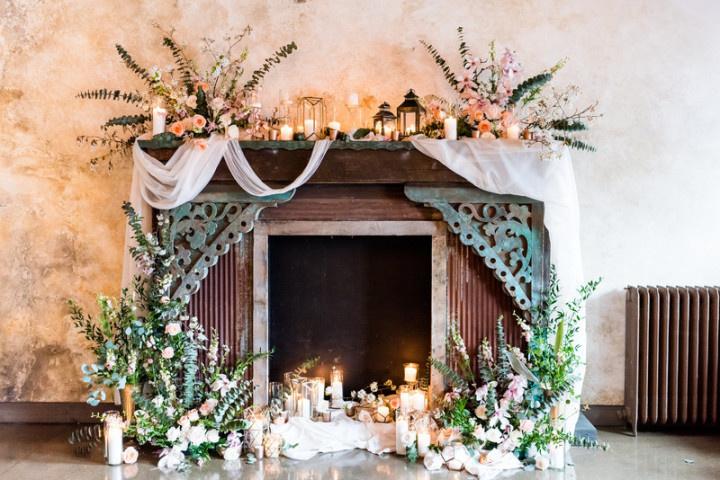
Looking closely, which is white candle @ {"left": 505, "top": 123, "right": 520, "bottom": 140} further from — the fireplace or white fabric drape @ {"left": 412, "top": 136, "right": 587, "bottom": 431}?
the fireplace

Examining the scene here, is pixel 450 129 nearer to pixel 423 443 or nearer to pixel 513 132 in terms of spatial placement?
pixel 513 132

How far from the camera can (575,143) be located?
4.77 m

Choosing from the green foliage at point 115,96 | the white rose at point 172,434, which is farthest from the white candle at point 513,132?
the white rose at point 172,434

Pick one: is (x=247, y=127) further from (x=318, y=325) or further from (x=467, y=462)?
(x=467, y=462)

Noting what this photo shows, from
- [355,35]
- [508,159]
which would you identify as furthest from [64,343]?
[508,159]

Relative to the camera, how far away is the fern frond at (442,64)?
4.86 meters

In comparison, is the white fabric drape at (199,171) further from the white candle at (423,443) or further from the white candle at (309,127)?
the white candle at (423,443)

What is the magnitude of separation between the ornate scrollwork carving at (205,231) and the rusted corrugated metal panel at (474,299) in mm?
1208

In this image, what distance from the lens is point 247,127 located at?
4.70 m

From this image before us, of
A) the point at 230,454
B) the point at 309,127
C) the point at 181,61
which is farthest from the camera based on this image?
the point at 181,61

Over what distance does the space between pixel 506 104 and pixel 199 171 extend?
195cm

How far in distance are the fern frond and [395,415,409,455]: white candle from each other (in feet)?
7.06

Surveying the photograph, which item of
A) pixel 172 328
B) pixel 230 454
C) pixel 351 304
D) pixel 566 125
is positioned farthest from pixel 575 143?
pixel 230 454

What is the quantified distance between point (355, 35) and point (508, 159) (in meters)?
1.36
